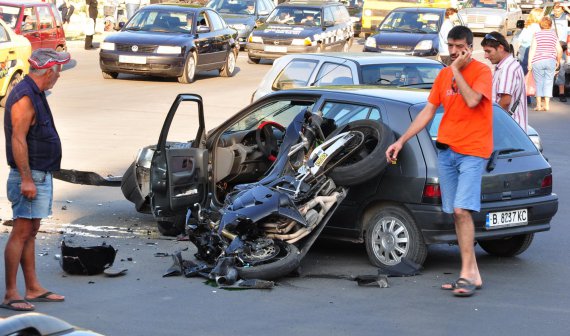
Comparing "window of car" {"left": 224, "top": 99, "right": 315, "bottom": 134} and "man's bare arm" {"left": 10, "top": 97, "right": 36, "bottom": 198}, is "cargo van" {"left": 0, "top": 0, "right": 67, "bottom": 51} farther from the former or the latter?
"man's bare arm" {"left": 10, "top": 97, "right": 36, "bottom": 198}

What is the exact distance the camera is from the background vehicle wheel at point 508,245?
30.2ft

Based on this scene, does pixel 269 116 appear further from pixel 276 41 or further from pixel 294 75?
pixel 276 41

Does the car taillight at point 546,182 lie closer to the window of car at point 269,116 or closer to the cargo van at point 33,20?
the window of car at point 269,116

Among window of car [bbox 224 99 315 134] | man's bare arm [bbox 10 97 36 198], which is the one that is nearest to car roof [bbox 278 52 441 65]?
window of car [bbox 224 99 315 134]

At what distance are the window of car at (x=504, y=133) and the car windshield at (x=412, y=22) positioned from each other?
16.9 meters

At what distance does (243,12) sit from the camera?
35.8 metres

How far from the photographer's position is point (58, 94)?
22281 mm

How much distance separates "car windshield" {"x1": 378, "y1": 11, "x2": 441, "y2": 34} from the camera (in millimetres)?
25984

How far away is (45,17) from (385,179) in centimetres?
1852

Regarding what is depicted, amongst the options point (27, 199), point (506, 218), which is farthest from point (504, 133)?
point (27, 199)

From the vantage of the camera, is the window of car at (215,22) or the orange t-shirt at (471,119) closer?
the orange t-shirt at (471,119)

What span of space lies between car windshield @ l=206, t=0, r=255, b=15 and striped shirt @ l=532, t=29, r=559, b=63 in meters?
15.6

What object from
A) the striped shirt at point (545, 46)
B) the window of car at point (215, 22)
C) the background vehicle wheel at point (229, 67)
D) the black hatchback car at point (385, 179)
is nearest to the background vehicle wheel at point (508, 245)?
the black hatchback car at point (385, 179)

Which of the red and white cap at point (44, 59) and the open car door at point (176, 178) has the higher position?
the red and white cap at point (44, 59)
